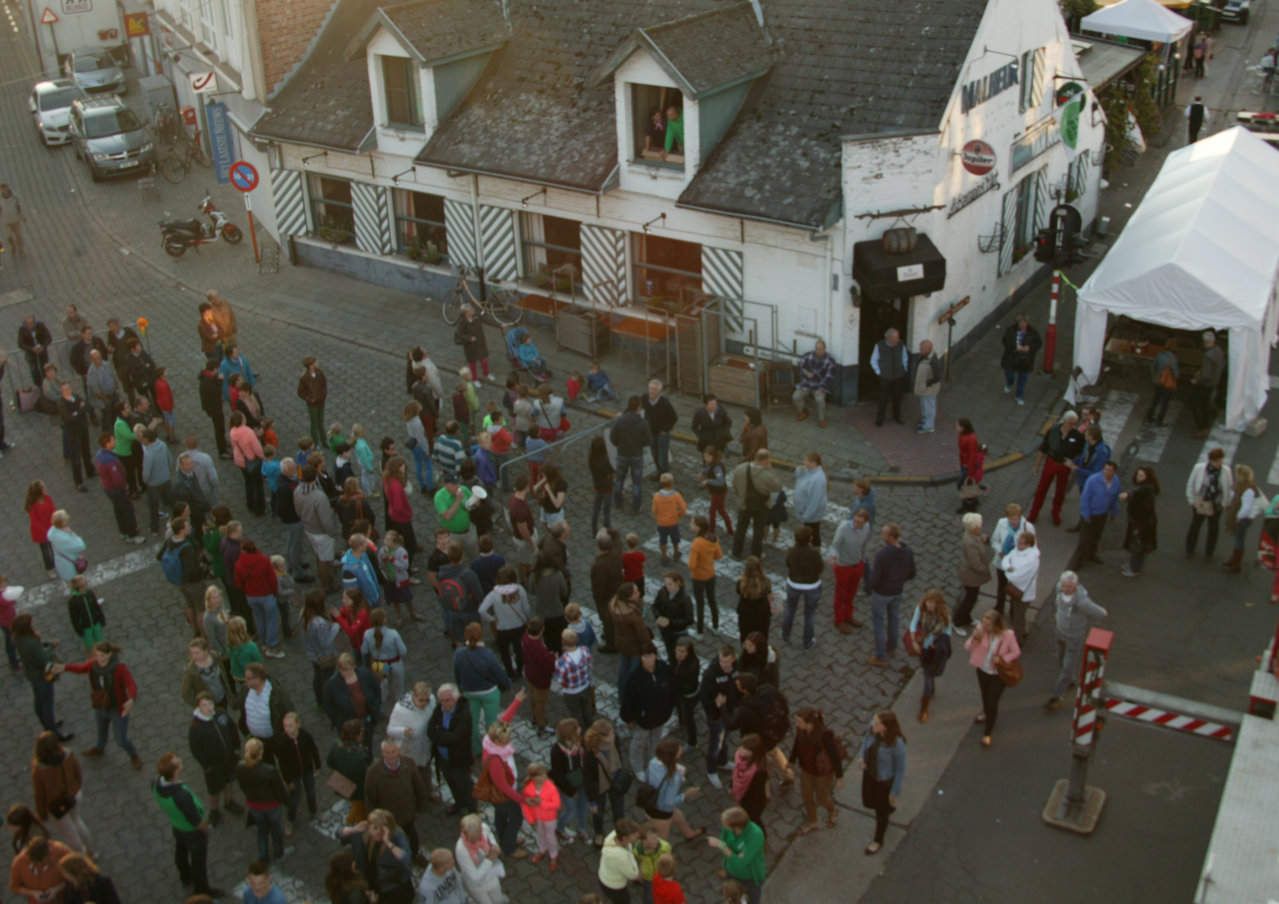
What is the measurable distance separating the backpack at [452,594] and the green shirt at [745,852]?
15.5ft

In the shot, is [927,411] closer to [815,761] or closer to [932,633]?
[932,633]


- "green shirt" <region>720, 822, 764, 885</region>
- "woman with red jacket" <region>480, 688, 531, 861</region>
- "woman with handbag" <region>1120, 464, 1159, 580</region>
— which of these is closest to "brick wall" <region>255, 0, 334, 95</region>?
"woman with handbag" <region>1120, 464, 1159, 580</region>

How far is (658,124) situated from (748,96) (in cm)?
166

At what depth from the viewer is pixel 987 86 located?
69.3ft

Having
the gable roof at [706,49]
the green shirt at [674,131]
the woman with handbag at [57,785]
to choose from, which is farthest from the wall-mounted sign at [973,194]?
the woman with handbag at [57,785]

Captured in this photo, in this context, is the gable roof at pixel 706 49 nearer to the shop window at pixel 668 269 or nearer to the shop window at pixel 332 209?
the shop window at pixel 668 269

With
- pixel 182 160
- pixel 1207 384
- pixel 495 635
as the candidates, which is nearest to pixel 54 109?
pixel 182 160

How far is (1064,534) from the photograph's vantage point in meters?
17.4

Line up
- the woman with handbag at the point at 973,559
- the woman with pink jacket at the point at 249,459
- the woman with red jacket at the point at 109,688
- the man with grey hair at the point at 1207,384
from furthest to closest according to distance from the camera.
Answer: the man with grey hair at the point at 1207,384 < the woman with pink jacket at the point at 249,459 < the woman with handbag at the point at 973,559 < the woman with red jacket at the point at 109,688

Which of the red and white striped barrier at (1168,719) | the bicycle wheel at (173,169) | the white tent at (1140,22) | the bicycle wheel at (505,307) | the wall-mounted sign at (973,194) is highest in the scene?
the white tent at (1140,22)

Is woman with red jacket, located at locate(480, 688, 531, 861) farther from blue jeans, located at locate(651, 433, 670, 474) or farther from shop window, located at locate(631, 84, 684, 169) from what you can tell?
shop window, located at locate(631, 84, 684, 169)

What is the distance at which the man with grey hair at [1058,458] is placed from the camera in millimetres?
17016

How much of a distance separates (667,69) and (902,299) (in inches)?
217

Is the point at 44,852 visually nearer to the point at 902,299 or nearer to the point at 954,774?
the point at 954,774
